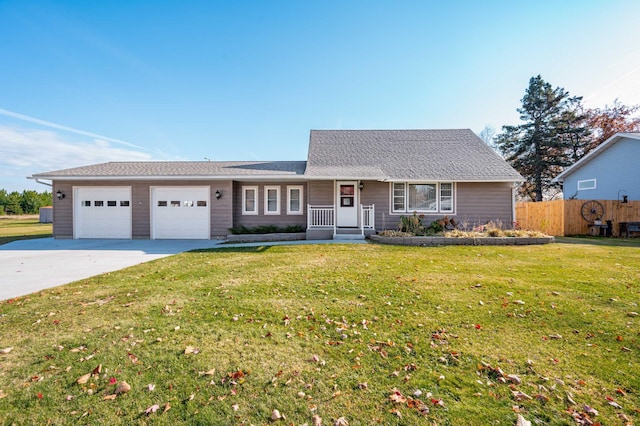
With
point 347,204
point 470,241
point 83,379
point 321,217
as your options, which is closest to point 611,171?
point 470,241

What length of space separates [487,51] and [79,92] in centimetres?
1924

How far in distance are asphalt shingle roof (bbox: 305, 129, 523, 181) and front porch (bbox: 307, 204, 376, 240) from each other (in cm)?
154

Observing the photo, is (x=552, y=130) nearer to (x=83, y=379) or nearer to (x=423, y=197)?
(x=423, y=197)

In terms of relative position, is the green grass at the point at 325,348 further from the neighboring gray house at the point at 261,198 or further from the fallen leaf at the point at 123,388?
the neighboring gray house at the point at 261,198

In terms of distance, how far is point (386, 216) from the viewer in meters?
12.7

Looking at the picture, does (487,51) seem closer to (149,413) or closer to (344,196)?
(344,196)

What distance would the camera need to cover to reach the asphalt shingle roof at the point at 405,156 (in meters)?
12.4

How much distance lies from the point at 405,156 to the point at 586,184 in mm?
12874

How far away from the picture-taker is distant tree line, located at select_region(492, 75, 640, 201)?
24141mm

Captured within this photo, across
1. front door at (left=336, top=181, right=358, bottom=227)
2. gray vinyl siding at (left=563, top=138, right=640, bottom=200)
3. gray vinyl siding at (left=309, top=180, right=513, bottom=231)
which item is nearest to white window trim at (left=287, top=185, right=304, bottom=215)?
gray vinyl siding at (left=309, top=180, right=513, bottom=231)

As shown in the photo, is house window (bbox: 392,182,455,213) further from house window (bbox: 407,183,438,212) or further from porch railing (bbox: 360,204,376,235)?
porch railing (bbox: 360,204,376,235)

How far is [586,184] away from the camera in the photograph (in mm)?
17250

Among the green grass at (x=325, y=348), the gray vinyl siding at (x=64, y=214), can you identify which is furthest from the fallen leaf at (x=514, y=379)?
the gray vinyl siding at (x=64, y=214)

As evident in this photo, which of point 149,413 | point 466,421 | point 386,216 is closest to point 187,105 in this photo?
point 386,216
